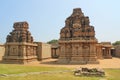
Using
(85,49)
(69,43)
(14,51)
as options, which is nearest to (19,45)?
(14,51)

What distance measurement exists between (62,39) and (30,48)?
554cm

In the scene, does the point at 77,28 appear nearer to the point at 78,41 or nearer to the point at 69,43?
the point at 78,41

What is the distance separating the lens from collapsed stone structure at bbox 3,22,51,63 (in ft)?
92.2

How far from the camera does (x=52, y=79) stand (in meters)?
13.0

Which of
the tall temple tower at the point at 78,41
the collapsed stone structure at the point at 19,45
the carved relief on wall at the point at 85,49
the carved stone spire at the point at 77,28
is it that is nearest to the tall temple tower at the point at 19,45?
the collapsed stone structure at the point at 19,45

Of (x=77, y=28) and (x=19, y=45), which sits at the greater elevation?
(x=77, y=28)

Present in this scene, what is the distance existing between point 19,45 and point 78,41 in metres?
9.24

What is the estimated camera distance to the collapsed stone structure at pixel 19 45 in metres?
28.1

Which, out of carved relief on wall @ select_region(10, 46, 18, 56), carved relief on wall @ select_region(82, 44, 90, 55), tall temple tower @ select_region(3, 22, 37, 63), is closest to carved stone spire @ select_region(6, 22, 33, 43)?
tall temple tower @ select_region(3, 22, 37, 63)

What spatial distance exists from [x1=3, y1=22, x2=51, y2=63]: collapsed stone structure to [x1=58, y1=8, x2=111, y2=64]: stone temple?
5154 mm

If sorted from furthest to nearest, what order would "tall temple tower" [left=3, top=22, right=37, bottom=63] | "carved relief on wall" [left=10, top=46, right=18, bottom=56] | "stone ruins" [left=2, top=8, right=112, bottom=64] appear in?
"carved relief on wall" [left=10, top=46, right=18, bottom=56], "stone ruins" [left=2, top=8, right=112, bottom=64], "tall temple tower" [left=3, top=22, right=37, bottom=63]

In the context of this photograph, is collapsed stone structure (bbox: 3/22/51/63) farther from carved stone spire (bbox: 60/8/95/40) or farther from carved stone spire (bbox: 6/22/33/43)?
carved stone spire (bbox: 60/8/95/40)

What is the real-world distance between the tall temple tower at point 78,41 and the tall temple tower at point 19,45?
5.18m

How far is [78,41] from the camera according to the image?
93.7 feet
